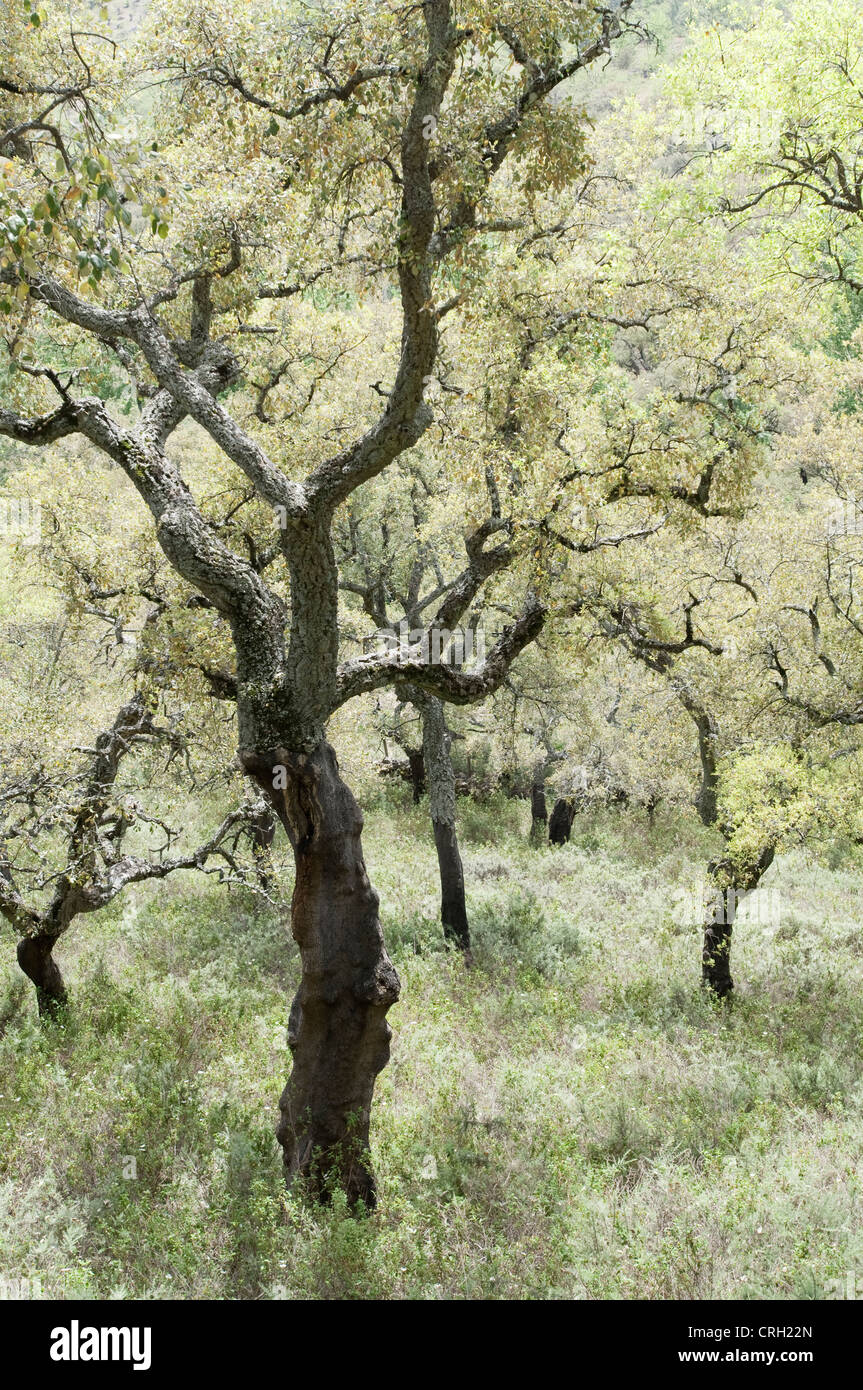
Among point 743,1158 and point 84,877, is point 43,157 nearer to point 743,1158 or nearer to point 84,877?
point 84,877

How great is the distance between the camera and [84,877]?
981 centimetres

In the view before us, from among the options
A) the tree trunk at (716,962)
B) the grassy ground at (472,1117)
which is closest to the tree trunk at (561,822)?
the grassy ground at (472,1117)

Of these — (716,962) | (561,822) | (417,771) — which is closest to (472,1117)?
(716,962)

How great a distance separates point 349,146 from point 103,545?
6415 millimetres

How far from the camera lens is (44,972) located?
432 inches

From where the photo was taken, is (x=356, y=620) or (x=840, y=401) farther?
(x=840, y=401)

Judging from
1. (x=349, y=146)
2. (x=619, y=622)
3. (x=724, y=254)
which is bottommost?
(x=619, y=622)

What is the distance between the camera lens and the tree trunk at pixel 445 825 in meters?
A: 15.0

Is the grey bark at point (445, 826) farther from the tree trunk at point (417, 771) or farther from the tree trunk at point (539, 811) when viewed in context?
the tree trunk at point (417, 771)

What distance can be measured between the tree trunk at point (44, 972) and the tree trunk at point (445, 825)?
6354 mm

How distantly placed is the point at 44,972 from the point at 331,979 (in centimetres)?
582

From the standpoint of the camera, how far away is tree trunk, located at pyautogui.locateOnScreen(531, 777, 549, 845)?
25.1 meters

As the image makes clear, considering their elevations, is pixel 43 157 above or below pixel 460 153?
above

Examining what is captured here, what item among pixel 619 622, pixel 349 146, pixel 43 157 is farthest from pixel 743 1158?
pixel 43 157
